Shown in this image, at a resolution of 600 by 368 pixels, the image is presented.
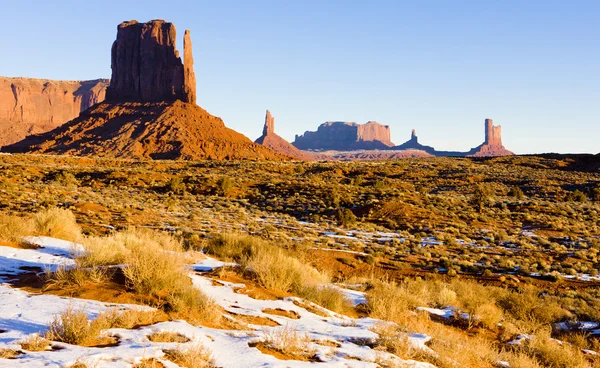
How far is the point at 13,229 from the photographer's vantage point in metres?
9.09

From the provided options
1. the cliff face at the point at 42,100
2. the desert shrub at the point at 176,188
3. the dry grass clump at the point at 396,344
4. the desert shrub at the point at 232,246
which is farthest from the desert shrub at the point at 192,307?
the cliff face at the point at 42,100

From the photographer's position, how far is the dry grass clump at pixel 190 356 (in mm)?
4242

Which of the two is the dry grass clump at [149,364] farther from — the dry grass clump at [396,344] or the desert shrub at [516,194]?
the desert shrub at [516,194]

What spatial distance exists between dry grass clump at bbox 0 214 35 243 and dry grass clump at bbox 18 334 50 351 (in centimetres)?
532

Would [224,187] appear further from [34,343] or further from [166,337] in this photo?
[34,343]

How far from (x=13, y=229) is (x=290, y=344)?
281 inches

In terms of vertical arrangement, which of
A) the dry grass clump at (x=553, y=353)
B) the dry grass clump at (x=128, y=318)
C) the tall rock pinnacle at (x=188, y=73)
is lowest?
the dry grass clump at (x=553, y=353)

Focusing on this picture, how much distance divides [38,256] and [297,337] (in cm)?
534

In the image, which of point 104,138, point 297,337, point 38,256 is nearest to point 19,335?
point 297,337

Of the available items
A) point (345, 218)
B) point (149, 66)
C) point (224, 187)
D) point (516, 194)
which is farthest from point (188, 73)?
point (345, 218)

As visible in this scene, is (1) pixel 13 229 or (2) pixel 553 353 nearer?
(2) pixel 553 353

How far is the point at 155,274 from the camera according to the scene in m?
6.19

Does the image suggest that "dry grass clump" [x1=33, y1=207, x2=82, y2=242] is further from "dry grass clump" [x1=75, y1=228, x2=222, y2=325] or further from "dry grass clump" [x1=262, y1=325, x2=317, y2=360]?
"dry grass clump" [x1=262, y1=325, x2=317, y2=360]

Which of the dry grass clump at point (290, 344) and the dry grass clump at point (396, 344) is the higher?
the dry grass clump at point (290, 344)
